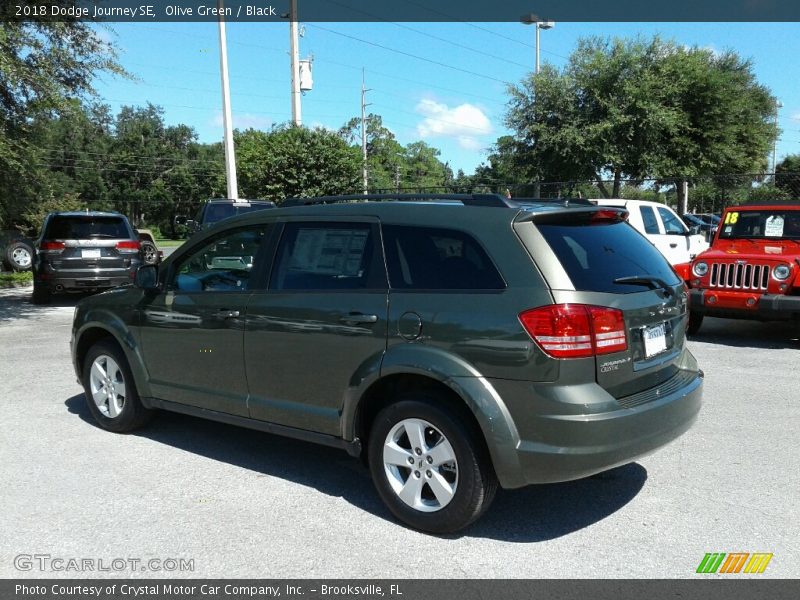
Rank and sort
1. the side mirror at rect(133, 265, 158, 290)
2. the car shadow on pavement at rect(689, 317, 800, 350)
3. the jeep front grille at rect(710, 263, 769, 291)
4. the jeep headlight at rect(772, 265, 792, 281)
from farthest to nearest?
the car shadow on pavement at rect(689, 317, 800, 350) → the jeep front grille at rect(710, 263, 769, 291) → the jeep headlight at rect(772, 265, 792, 281) → the side mirror at rect(133, 265, 158, 290)

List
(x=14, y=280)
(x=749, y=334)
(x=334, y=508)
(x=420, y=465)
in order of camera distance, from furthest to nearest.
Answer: (x=14, y=280) → (x=749, y=334) → (x=334, y=508) → (x=420, y=465)

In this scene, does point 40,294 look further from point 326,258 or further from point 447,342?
point 447,342

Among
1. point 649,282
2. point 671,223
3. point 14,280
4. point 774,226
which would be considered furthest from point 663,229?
point 14,280

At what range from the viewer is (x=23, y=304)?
14.3 metres

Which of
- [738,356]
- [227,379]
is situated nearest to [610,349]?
[227,379]

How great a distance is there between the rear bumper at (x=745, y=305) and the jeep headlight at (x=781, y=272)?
0.24m

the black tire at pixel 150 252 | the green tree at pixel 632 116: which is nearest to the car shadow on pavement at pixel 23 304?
the black tire at pixel 150 252

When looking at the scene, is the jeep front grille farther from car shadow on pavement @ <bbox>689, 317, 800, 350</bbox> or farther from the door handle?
the door handle

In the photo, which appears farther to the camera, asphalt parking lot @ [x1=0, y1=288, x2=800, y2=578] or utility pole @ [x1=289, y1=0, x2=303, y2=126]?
utility pole @ [x1=289, y1=0, x2=303, y2=126]

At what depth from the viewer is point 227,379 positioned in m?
4.80

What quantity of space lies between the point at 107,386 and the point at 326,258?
251cm

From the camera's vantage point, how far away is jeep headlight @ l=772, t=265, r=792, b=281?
29.2 feet

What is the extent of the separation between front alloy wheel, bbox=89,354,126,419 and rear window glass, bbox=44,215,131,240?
28.7ft

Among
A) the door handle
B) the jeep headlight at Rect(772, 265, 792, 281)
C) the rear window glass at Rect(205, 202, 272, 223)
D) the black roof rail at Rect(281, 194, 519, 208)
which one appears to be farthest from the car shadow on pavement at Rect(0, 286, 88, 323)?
the jeep headlight at Rect(772, 265, 792, 281)
